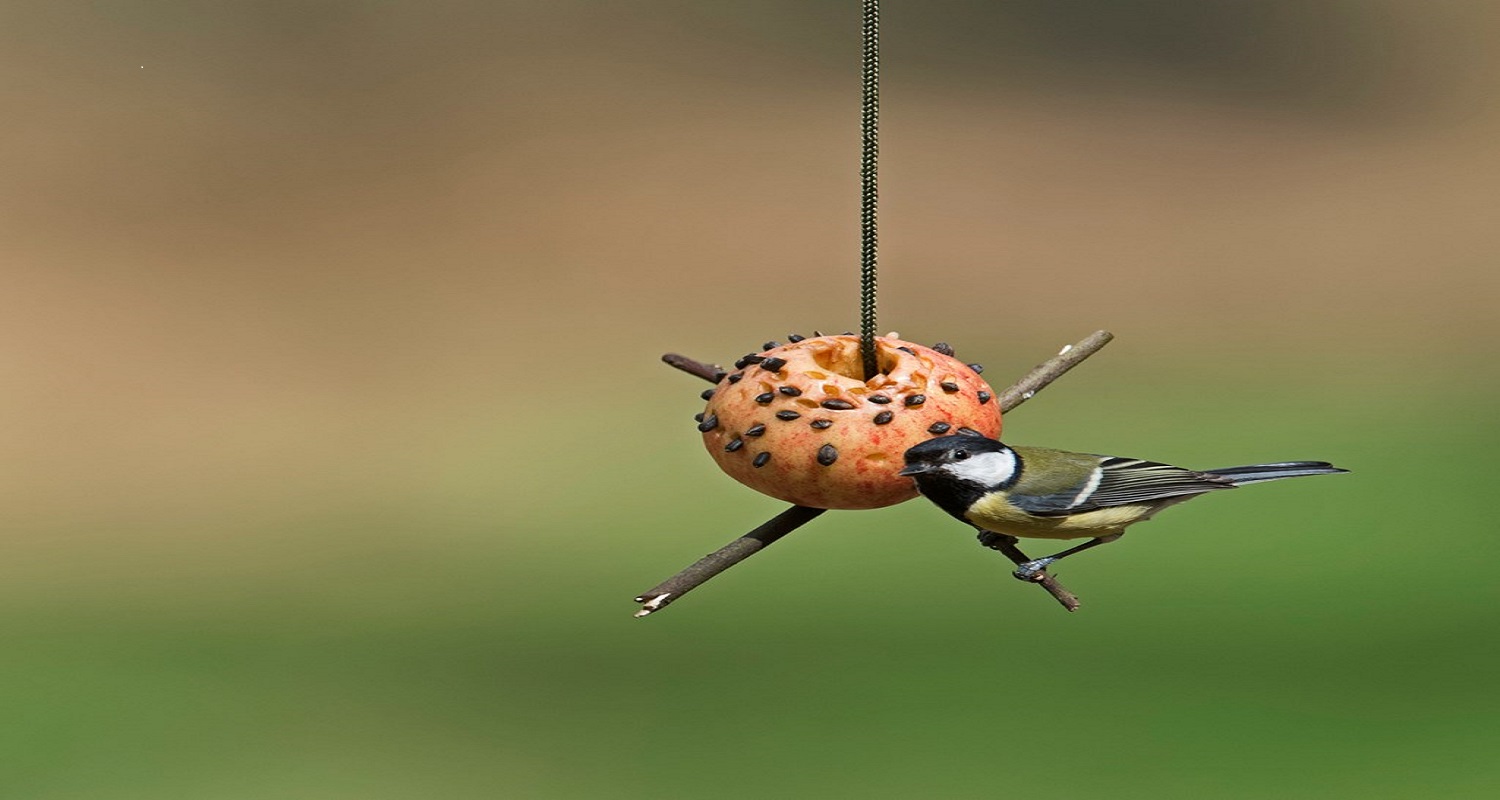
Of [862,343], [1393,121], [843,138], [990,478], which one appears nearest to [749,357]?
[862,343]

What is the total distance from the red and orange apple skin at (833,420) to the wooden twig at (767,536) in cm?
6

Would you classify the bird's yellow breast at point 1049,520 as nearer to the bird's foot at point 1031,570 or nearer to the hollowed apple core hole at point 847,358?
the bird's foot at point 1031,570

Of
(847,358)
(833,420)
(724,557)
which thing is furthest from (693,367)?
(724,557)

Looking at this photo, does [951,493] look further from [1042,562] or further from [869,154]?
[869,154]

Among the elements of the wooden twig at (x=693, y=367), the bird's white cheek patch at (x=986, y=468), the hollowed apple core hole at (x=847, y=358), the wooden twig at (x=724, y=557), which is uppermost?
the wooden twig at (x=693, y=367)

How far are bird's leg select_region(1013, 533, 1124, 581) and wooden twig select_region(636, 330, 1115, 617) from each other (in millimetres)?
20

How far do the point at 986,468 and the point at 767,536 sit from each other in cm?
33

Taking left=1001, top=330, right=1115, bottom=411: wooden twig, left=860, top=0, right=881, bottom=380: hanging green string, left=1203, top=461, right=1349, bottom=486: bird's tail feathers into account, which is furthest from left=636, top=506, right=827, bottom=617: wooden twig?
left=1203, top=461, right=1349, bottom=486: bird's tail feathers

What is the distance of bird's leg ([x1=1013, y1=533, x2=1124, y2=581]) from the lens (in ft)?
8.11

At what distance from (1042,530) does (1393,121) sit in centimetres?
1016

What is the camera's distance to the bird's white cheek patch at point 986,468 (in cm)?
241

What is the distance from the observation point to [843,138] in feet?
35.6

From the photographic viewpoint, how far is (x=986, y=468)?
8.05ft

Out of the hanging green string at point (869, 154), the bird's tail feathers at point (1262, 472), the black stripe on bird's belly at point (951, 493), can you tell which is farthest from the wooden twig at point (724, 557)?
the bird's tail feathers at point (1262, 472)
